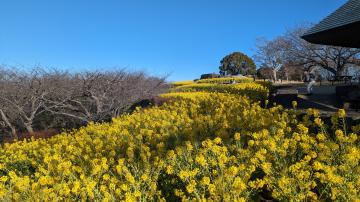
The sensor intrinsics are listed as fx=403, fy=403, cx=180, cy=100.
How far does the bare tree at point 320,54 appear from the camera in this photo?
103ft

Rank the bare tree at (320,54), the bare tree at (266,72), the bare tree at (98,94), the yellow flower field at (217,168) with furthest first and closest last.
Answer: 1. the bare tree at (266,72)
2. the bare tree at (320,54)
3. the bare tree at (98,94)
4. the yellow flower field at (217,168)

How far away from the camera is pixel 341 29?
10.3 m

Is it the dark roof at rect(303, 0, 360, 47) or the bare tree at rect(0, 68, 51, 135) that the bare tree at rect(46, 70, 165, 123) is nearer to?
the bare tree at rect(0, 68, 51, 135)

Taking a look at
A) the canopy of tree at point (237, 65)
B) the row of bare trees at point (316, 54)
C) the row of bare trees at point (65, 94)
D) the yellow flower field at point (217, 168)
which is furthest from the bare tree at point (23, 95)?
the canopy of tree at point (237, 65)

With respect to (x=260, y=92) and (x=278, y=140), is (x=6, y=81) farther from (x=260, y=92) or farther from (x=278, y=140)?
(x=278, y=140)

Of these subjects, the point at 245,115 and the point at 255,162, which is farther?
the point at 245,115

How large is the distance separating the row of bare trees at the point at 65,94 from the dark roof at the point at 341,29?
7267 mm

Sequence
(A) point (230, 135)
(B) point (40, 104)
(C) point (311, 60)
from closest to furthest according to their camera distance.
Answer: (A) point (230, 135)
(B) point (40, 104)
(C) point (311, 60)

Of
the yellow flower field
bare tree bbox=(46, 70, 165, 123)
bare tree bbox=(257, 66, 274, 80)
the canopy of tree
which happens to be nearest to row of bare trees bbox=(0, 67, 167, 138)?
bare tree bbox=(46, 70, 165, 123)

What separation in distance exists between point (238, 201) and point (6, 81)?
48.8ft

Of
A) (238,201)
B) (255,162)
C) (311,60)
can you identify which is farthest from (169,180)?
(311,60)

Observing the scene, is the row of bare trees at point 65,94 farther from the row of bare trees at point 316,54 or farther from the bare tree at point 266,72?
the bare tree at point 266,72

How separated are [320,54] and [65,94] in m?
23.1

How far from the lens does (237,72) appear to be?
6162 cm
